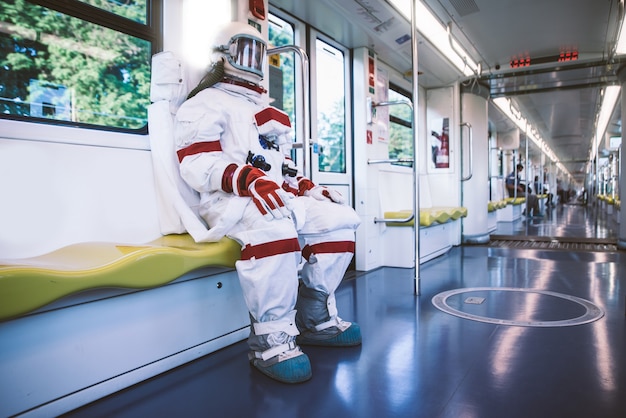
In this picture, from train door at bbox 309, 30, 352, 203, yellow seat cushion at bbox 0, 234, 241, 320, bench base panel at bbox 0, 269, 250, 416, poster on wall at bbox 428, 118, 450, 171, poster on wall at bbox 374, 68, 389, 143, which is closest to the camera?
yellow seat cushion at bbox 0, 234, 241, 320

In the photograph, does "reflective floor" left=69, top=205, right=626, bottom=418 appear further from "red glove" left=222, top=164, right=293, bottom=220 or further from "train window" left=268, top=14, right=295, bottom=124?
"train window" left=268, top=14, right=295, bottom=124

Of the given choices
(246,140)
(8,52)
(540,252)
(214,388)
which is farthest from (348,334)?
(540,252)

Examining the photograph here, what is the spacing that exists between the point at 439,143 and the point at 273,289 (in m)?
4.99

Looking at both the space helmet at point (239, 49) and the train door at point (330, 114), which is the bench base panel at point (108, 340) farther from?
the train door at point (330, 114)

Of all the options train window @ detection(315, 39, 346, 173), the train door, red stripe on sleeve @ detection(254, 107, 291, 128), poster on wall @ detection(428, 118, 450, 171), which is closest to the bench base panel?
red stripe on sleeve @ detection(254, 107, 291, 128)

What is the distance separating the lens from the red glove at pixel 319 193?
2227mm

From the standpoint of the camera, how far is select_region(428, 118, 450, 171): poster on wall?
19.7 ft

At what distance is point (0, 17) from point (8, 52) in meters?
0.13

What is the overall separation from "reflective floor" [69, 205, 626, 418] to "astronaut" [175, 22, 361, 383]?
15 cm

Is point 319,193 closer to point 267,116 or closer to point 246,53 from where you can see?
point 267,116

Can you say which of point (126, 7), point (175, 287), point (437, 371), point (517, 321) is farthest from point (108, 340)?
point (517, 321)

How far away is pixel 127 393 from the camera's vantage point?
160 cm

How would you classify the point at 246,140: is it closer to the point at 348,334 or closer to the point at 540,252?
the point at 348,334

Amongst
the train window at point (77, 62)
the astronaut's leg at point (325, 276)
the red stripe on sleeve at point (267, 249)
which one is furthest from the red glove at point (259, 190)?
the train window at point (77, 62)
